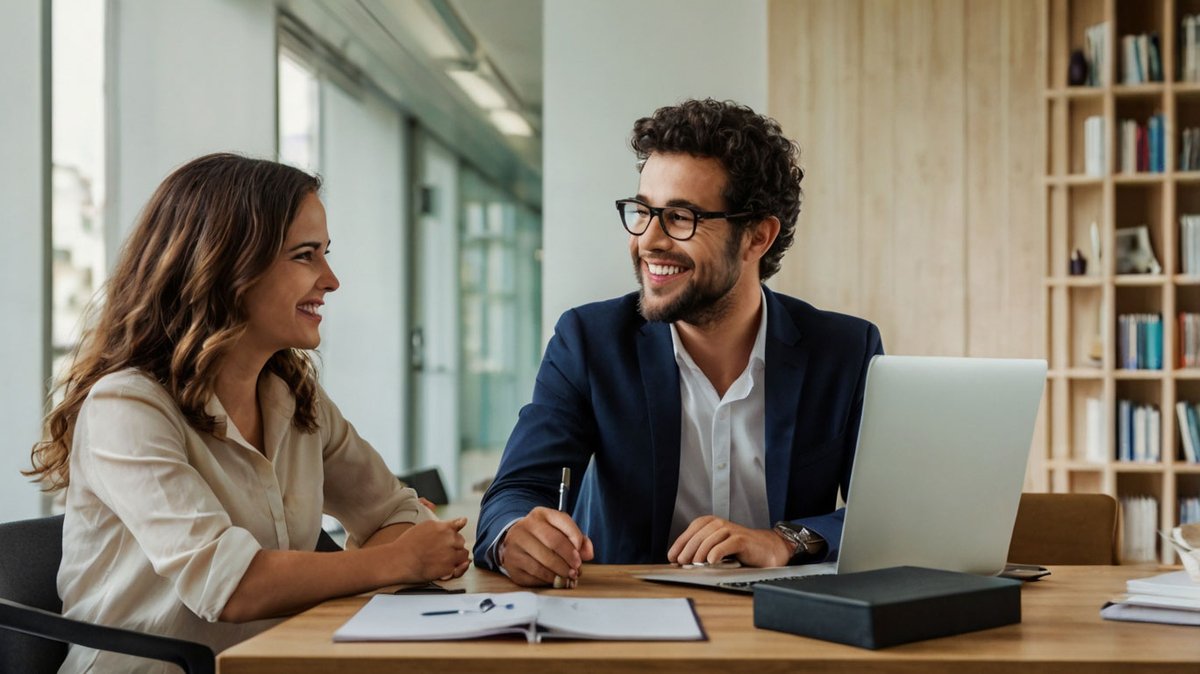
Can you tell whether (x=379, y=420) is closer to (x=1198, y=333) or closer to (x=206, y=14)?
(x=206, y=14)

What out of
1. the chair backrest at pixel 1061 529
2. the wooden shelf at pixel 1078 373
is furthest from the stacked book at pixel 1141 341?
the chair backrest at pixel 1061 529

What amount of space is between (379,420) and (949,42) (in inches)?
148

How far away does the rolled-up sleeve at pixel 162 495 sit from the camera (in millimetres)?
1441

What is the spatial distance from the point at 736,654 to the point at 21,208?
2.89 m

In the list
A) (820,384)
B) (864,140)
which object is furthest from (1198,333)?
(820,384)

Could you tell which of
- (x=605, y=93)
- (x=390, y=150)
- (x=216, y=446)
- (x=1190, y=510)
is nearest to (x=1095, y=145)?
(x=1190, y=510)

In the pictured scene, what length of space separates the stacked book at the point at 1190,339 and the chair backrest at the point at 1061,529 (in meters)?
2.43

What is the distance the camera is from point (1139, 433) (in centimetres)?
429

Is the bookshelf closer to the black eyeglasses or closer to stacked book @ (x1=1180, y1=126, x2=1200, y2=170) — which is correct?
stacked book @ (x1=1180, y1=126, x2=1200, y2=170)

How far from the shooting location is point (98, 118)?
13.5ft

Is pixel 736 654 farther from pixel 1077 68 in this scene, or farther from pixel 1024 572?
pixel 1077 68

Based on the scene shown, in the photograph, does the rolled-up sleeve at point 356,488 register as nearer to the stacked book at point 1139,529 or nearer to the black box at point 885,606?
the black box at point 885,606

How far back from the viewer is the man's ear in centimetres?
219

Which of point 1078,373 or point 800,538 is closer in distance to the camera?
point 800,538
